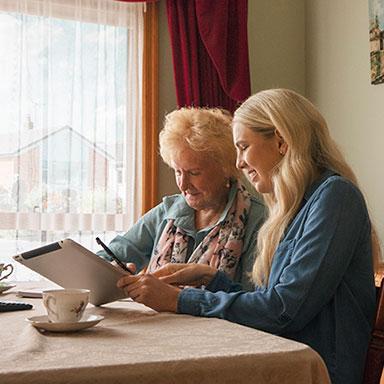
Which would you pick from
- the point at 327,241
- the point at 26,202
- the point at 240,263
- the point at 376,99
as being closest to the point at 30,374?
the point at 327,241

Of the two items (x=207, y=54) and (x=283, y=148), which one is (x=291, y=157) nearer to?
(x=283, y=148)

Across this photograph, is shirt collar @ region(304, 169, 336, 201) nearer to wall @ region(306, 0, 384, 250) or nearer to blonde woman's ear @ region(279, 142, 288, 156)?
blonde woman's ear @ region(279, 142, 288, 156)

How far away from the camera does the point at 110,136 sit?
3.43 metres

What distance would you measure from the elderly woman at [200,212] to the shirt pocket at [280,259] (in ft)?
1.89

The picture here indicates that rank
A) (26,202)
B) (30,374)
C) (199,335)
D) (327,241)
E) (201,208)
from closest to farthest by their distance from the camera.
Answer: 1. (30,374)
2. (199,335)
3. (327,241)
4. (201,208)
5. (26,202)

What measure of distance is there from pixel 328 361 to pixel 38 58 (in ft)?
7.63

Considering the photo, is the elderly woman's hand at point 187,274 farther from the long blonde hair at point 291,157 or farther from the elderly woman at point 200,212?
the elderly woman at point 200,212

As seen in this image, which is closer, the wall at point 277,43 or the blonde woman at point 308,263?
the blonde woman at point 308,263

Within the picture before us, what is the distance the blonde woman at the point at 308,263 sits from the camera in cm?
141

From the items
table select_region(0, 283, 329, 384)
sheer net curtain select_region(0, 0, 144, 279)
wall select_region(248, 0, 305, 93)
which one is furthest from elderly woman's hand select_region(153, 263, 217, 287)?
wall select_region(248, 0, 305, 93)

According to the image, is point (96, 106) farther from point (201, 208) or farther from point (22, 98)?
point (201, 208)

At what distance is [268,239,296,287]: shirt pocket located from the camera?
1.51 meters

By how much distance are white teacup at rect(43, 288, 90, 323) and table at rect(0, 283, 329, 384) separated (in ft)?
0.12

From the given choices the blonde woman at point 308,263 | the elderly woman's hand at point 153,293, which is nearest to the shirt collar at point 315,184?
the blonde woman at point 308,263
